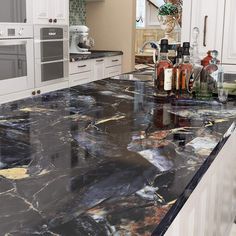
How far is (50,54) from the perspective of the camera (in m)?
3.76

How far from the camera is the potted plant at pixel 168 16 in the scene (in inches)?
145

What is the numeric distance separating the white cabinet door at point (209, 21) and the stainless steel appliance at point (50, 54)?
133 centimetres

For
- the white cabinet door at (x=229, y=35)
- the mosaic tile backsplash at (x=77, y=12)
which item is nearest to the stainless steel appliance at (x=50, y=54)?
the mosaic tile backsplash at (x=77, y=12)

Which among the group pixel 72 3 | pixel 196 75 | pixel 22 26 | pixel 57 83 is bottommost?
pixel 57 83

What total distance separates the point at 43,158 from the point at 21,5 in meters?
2.64

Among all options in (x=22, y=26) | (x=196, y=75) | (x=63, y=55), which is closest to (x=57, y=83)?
(x=63, y=55)

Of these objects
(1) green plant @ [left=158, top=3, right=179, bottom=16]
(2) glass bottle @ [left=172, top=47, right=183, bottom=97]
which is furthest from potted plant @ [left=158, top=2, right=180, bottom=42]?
(2) glass bottle @ [left=172, top=47, right=183, bottom=97]

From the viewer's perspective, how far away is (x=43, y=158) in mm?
975

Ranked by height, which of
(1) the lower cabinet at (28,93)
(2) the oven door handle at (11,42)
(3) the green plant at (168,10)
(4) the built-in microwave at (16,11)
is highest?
(3) the green plant at (168,10)

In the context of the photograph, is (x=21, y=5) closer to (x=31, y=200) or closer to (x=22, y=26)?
(x=22, y=26)

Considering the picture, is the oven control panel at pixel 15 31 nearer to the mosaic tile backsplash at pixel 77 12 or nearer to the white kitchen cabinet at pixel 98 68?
the white kitchen cabinet at pixel 98 68

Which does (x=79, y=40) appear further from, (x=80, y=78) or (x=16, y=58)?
(x=16, y=58)

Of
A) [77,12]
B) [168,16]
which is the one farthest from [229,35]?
[77,12]

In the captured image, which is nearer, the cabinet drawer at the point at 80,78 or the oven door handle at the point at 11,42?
the oven door handle at the point at 11,42
